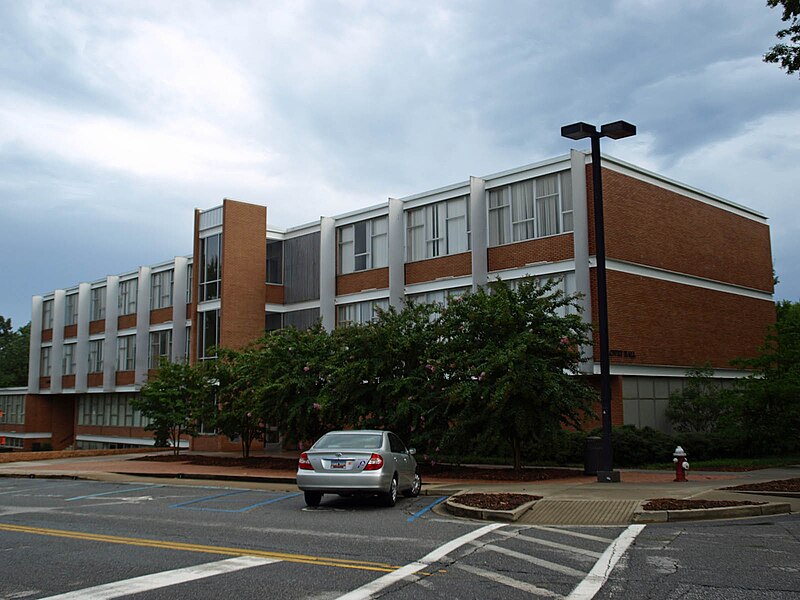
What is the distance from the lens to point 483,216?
32.1 m

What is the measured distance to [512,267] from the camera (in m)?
31.1

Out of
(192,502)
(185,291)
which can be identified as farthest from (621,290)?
(185,291)

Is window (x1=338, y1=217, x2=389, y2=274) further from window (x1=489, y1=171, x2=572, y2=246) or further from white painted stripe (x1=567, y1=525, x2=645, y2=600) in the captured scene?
white painted stripe (x1=567, y1=525, x2=645, y2=600)

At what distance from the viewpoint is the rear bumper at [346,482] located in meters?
14.6

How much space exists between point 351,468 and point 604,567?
6.70 meters

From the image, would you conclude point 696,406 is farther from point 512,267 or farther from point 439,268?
point 439,268

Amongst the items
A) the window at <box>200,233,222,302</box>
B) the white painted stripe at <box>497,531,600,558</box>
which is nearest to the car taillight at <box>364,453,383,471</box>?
the white painted stripe at <box>497,531,600,558</box>

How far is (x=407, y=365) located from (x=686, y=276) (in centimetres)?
1399

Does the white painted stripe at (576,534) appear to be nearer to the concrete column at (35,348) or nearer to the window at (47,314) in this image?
the concrete column at (35,348)

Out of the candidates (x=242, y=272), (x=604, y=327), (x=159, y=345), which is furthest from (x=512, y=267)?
(x=159, y=345)

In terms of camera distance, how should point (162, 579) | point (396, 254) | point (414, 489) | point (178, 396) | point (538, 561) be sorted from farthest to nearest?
point (396, 254) → point (178, 396) → point (414, 489) → point (538, 561) → point (162, 579)

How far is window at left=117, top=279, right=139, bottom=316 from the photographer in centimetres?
5106

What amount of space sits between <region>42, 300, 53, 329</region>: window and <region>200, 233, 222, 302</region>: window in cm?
2529

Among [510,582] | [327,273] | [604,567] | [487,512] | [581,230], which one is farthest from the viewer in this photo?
[327,273]
